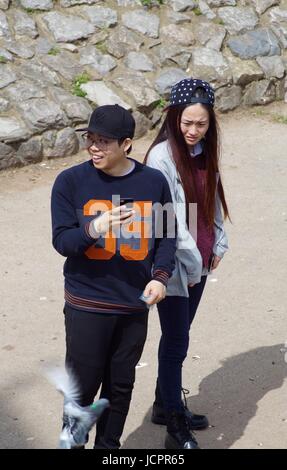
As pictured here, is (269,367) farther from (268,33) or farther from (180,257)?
(268,33)

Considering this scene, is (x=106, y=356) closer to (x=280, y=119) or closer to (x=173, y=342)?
(x=173, y=342)

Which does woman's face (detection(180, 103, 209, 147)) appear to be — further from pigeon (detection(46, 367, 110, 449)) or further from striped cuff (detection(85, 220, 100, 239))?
pigeon (detection(46, 367, 110, 449))

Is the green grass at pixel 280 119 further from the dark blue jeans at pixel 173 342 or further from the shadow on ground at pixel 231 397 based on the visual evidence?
the dark blue jeans at pixel 173 342

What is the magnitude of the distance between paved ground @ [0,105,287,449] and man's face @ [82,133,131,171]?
1.48 meters

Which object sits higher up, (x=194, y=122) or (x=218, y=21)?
(x=194, y=122)

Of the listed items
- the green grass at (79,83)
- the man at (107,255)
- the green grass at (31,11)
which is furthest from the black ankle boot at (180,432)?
the green grass at (31,11)

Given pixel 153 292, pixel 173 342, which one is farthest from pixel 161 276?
pixel 173 342

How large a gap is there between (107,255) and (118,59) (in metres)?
6.56

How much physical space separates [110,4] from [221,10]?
1398 mm

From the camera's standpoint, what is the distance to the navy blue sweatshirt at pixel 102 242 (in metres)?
3.48

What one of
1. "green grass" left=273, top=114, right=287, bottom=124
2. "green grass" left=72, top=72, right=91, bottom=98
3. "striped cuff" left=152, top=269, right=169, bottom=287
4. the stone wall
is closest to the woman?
"striped cuff" left=152, top=269, right=169, bottom=287

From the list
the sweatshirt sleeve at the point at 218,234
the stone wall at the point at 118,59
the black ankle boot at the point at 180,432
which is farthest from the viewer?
the stone wall at the point at 118,59

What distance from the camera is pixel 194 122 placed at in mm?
3947

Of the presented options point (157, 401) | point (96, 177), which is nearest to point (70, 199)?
point (96, 177)
